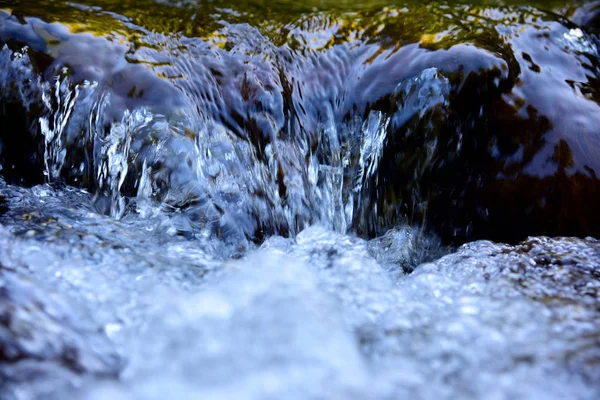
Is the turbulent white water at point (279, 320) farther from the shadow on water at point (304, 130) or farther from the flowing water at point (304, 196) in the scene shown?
the shadow on water at point (304, 130)

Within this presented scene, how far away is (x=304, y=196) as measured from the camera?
107 inches

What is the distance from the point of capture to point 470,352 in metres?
1.50

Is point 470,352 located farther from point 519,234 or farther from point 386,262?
point 519,234

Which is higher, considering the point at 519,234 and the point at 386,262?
the point at 519,234

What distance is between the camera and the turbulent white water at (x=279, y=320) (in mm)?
1312

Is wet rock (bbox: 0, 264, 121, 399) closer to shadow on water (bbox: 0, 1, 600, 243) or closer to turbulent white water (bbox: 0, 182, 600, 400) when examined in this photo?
turbulent white water (bbox: 0, 182, 600, 400)

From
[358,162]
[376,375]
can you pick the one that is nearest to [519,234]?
[358,162]

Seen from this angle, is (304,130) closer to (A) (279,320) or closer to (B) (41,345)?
(A) (279,320)

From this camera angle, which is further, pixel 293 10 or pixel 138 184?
pixel 293 10

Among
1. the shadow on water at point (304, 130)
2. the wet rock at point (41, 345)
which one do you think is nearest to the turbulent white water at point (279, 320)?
the wet rock at point (41, 345)

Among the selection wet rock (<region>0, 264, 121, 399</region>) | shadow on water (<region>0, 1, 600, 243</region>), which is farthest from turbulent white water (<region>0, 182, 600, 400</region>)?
shadow on water (<region>0, 1, 600, 243</region>)

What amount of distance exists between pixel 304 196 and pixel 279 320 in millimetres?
1204

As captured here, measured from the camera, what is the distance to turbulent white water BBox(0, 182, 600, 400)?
1312 mm

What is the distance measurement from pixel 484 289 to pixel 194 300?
1.13 m
